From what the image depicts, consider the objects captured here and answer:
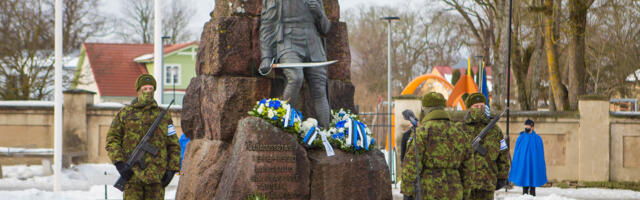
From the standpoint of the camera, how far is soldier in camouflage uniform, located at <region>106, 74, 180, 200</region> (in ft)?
22.7

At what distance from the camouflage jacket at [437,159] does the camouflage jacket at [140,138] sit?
7.04 ft

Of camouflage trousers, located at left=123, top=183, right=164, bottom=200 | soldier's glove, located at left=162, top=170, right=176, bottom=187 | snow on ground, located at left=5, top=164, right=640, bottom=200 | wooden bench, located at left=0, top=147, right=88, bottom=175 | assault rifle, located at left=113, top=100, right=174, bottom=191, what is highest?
assault rifle, located at left=113, top=100, right=174, bottom=191

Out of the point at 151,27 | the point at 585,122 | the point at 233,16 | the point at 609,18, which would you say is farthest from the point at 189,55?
the point at 233,16

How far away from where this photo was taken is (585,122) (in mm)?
17375

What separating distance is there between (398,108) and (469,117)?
9.00 meters

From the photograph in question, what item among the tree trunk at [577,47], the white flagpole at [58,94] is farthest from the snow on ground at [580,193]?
the white flagpole at [58,94]

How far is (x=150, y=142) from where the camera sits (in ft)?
23.0

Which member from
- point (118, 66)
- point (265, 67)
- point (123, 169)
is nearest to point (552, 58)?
point (265, 67)

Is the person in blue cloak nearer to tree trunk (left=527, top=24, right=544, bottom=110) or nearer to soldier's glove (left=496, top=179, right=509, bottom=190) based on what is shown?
soldier's glove (left=496, top=179, right=509, bottom=190)

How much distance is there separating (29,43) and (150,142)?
69.4 feet

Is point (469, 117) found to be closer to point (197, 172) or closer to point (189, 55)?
point (197, 172)

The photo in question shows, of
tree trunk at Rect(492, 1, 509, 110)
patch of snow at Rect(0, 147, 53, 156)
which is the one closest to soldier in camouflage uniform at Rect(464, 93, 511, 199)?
patch of snow at Rect(0, 147, 53, 156)

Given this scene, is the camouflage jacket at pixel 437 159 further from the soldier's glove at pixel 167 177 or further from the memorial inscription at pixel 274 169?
the soldier's glove at pixel 167 177

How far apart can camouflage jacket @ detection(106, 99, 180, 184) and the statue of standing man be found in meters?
1.46
